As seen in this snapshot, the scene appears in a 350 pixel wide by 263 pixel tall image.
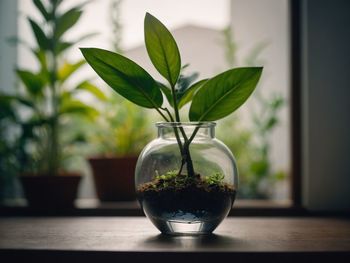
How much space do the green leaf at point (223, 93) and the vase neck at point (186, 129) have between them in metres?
0.02

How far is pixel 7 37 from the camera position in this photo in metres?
1.92

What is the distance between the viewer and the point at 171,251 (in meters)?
0.72

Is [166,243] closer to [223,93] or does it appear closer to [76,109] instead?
[223,93]

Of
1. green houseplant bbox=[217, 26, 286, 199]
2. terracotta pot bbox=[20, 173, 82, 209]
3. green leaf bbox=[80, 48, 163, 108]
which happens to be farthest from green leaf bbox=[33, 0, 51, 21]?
green leaf bbox=[80, 48, 163, 108]

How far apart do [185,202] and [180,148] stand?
0.35 feet

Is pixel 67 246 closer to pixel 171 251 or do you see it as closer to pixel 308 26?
pixel 171 251

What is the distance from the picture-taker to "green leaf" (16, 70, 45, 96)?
158cm

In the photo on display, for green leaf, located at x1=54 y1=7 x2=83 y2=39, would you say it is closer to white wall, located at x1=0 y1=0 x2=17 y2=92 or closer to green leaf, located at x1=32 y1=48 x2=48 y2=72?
green leaf, located at x1=32 y1=48 x2=48 y2=72

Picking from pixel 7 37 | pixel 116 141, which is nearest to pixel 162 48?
pixel 116 141

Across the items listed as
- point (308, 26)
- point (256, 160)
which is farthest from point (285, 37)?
point (256, 160)

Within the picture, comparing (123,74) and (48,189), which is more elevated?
(123,74)

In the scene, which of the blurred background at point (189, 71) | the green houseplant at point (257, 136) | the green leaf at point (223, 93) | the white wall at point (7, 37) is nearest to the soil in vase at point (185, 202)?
the green leaf at point (223, 93)

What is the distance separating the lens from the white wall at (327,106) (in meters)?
1.52

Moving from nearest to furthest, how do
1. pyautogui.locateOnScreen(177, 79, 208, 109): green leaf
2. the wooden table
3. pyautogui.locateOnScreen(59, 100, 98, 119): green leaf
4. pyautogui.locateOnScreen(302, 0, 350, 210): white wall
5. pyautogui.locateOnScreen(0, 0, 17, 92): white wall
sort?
1. the wooden table
2. pyautogui.locateOnScreen(177, 79, 208, 109): green leaf
3. pyautogui.locateOnScreen(302, 0, 350, 210): white wall
4. pyautogui.locateOnScreen(59, 100, 98, 119): green leaf
5. pyautogui.locateOnScreen(0, 0, 17, 92): white wall
